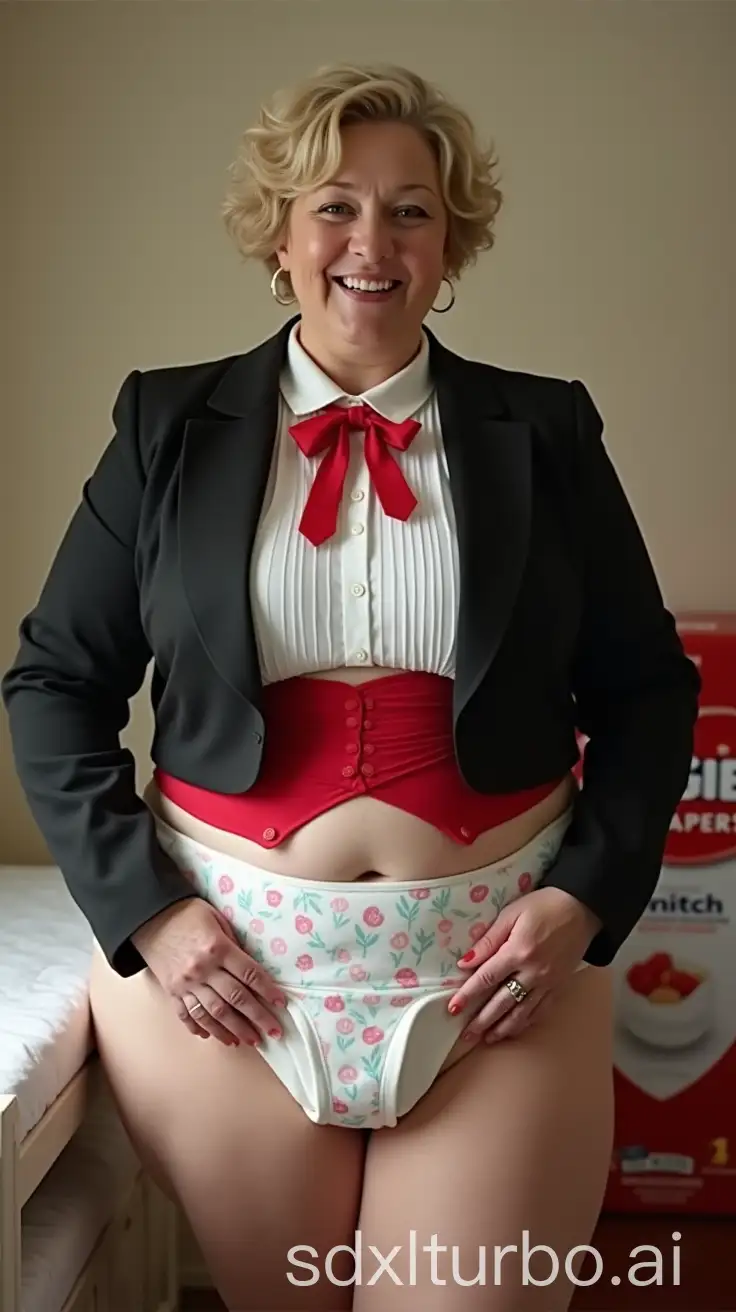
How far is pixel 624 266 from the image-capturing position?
216cm

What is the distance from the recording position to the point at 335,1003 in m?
1.21

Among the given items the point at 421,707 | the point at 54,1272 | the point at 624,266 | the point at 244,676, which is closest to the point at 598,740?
the point at 421,707

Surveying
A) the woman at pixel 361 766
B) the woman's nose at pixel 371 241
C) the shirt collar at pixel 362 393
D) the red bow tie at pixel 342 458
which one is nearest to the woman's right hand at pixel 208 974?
the woman at pixel 361 766

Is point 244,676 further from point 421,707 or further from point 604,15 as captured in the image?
point 604,15

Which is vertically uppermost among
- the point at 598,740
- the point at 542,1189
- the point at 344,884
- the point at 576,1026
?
the point at 598,740

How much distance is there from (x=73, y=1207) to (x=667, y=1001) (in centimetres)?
96

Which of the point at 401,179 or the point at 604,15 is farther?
the point at 604,15

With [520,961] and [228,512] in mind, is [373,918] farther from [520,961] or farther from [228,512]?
[228,512]

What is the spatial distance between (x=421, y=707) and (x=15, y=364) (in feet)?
4.04

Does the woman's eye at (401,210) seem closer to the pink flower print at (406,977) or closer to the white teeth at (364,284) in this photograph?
the white teeth at (364,284)

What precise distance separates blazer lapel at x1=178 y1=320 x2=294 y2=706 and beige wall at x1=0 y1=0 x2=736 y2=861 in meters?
0.92

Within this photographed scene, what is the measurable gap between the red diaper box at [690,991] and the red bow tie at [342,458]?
928 millimetres

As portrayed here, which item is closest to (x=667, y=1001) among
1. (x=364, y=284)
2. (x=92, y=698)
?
(x=92, y=698)

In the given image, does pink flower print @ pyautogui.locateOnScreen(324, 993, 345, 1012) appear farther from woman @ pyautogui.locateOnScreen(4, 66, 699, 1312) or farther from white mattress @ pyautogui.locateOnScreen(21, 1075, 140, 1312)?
white mattress @ pyautogui.locateOnScreen(21, 1075, 140, 1312)
